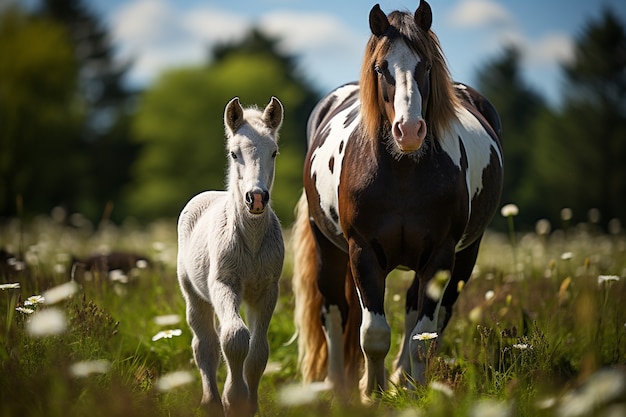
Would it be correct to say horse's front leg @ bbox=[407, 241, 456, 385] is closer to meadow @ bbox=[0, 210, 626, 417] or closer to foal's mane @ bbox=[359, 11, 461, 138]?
meadow @ bbox=[0, 210, 626, 417]

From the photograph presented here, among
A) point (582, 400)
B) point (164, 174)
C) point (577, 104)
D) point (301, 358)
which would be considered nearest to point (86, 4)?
point (164, 174)

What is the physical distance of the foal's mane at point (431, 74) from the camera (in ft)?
→ 14.7

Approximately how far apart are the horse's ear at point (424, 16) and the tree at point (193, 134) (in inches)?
1097

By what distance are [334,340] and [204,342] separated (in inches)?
57.4

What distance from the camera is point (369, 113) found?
15.3 ft

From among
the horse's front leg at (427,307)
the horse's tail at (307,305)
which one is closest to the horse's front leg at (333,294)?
the horse's tail at (307,305)

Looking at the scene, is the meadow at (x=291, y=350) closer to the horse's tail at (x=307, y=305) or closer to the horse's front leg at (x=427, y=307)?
the horse's front leg at (x=427, y=307)

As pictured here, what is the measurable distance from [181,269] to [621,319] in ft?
11.3

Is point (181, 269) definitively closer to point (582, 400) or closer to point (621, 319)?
point (582, 400)

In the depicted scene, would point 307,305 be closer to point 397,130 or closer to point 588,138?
point 397,130

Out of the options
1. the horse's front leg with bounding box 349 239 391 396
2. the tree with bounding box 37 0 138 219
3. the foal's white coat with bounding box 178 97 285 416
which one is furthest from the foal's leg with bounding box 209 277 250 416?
the tree with bounding box 37 0 138 219

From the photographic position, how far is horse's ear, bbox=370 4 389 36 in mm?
4543

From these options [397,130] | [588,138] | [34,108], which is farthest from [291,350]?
[588,138]

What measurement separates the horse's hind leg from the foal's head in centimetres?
81
